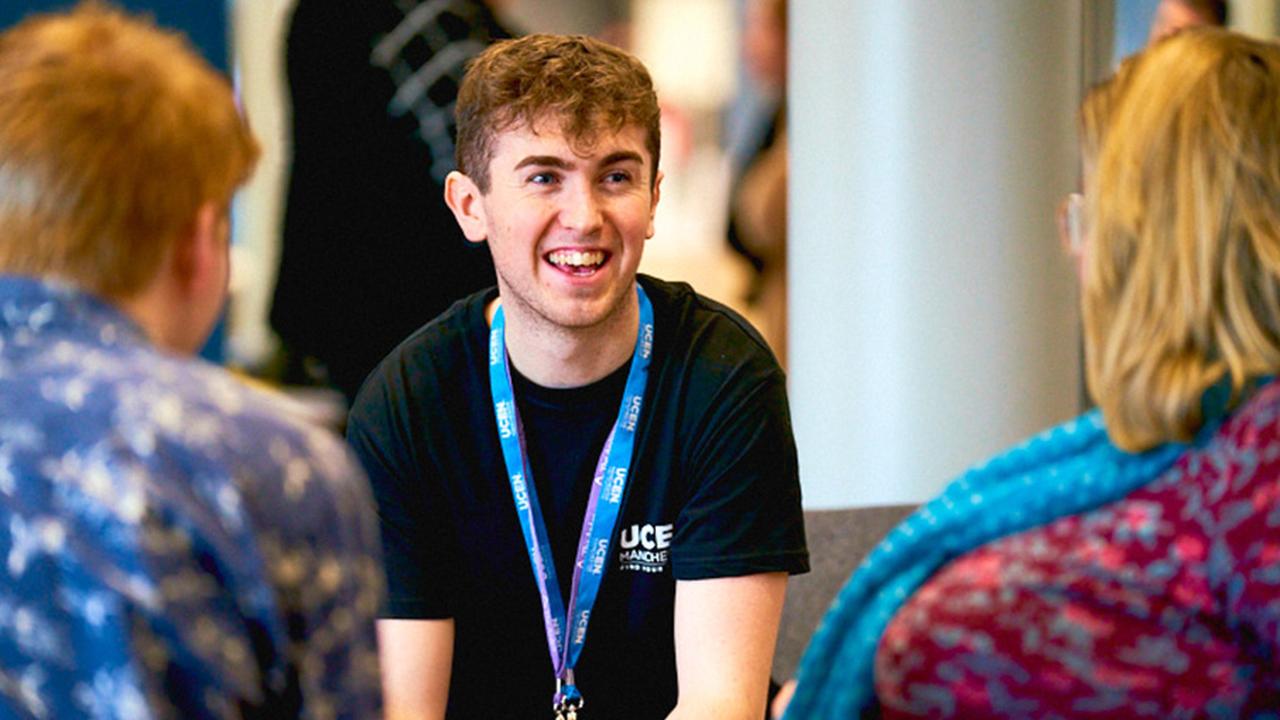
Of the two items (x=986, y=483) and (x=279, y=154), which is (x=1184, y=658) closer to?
(x=986, y=483)

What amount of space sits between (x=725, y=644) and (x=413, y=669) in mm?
472

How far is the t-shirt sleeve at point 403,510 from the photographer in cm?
246

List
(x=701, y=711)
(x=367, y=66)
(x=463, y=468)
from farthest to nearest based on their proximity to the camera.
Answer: (x=367, y=66) → (x=463, y=468) → (x=701, y=711)

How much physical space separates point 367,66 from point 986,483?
2.77 metres

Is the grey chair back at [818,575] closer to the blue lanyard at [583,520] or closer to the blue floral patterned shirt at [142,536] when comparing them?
the blue lanyard at [583,520]

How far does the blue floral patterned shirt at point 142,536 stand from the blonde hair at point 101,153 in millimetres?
41

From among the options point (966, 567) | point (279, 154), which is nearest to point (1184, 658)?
point (966, 567)

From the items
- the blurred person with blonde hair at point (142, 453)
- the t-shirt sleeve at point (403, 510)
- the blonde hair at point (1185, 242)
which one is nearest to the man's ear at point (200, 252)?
the blurred person with blonde hair at point (142, 453)

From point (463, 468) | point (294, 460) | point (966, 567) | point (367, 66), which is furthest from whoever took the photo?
point (367, 66)

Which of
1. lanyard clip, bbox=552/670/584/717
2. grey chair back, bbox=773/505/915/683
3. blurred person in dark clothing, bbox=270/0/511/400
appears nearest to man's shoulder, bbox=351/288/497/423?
lanyard clip, bbox=552/670/584/717

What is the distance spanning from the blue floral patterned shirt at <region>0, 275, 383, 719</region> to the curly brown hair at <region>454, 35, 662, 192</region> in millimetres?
1200

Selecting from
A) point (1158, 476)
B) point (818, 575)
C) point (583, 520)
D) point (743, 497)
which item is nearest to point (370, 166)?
point (818, 575)

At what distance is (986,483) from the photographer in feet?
5.69

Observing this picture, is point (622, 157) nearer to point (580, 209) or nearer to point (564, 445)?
point (580, 209)
